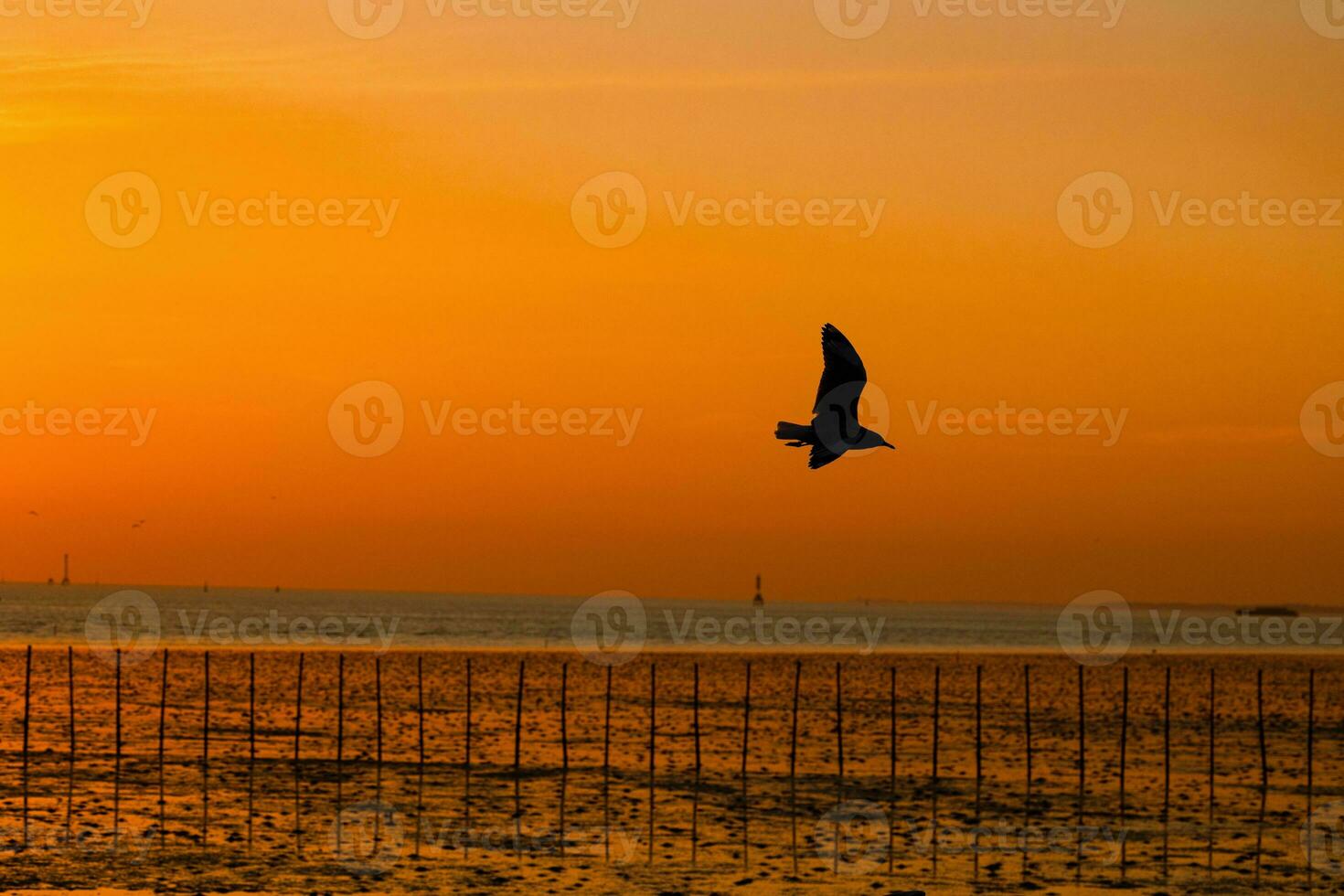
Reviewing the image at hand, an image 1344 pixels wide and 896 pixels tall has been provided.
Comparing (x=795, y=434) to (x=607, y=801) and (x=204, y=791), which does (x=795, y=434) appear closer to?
(x=607, y=801)

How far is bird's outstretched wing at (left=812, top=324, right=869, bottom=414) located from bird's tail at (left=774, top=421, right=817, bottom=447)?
11.6 inches

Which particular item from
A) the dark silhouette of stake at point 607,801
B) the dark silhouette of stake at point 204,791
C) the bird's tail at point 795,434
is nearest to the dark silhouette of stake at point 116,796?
the dark silhouette of stake at point 204,791

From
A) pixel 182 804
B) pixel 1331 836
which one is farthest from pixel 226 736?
pixel 1331 836

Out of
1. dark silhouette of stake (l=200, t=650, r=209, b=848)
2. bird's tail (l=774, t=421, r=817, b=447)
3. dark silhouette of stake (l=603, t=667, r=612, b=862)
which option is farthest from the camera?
dark silhouette of stake (l=200, t=650, r=209, b=848)

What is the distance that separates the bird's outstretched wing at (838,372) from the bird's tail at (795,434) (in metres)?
0.29

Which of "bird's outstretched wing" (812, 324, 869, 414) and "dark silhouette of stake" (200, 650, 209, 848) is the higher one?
"bird's outstretched wing" (812, 324, 869, 414)

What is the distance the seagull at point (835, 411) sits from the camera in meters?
20.2

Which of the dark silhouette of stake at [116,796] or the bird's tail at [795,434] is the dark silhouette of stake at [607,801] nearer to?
the dark silhouette of stake at [116,796]

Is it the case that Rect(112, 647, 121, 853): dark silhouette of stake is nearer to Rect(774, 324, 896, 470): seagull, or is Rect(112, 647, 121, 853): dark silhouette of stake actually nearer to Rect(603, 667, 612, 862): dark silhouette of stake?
Rect(603, 667, 612, 862): dark silhouette of stake

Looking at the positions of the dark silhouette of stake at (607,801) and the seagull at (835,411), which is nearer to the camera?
Answer: the seagull at (835,411)

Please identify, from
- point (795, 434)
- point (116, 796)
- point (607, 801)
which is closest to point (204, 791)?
point (116, 796)

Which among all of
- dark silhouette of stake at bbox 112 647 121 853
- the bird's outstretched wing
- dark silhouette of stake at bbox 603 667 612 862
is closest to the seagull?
the bird's outstretched wing

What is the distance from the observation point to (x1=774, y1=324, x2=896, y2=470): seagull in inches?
796

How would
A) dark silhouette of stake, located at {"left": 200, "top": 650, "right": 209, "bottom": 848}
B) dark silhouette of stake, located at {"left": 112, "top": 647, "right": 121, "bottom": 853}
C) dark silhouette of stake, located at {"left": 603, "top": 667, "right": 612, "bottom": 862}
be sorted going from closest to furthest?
dark silhouette of stake, located at {"left": 112, "top": 647, "right": 121, "bottom": 853}
dark silhouette of stake, located at {"left": 603, "top": 667, "right": 612, "bottom": 862}
dark silhouette of stake, located at {"left": 200, "top": 650, "right": 209, "bottom": 848}
